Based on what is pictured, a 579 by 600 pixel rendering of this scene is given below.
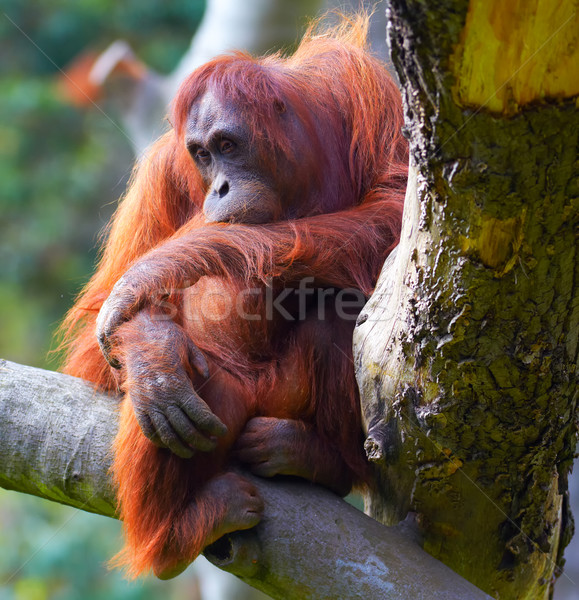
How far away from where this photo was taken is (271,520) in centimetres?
166

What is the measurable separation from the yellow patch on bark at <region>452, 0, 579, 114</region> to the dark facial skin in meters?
0.95

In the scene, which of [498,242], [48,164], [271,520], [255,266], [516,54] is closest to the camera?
[516,54]

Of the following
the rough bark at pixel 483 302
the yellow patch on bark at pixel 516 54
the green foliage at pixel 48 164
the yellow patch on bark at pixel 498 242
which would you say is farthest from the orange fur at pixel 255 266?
the green foliage at pixel 48 164

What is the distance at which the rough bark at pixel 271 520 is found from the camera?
1.58m

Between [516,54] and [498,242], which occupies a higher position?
[516,54]

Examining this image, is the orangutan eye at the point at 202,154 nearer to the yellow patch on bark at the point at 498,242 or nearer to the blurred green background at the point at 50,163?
the yellow patch on bark at the point at 498,242

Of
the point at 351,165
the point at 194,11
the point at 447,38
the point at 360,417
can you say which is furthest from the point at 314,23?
the point at 194,11

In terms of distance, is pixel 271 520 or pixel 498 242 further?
pixel 271 520

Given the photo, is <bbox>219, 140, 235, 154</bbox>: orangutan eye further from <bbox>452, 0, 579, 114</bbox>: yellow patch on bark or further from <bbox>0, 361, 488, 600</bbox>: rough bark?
<bbox>452, 0, 579, 114</bbox>: yellow patch on bark

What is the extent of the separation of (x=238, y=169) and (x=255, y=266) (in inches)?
14.4

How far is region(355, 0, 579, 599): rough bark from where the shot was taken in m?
1.09

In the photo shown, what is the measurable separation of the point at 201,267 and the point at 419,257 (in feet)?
2.03

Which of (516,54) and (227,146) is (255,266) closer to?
(227,146)

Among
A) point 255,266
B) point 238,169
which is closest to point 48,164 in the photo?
point 238,169
